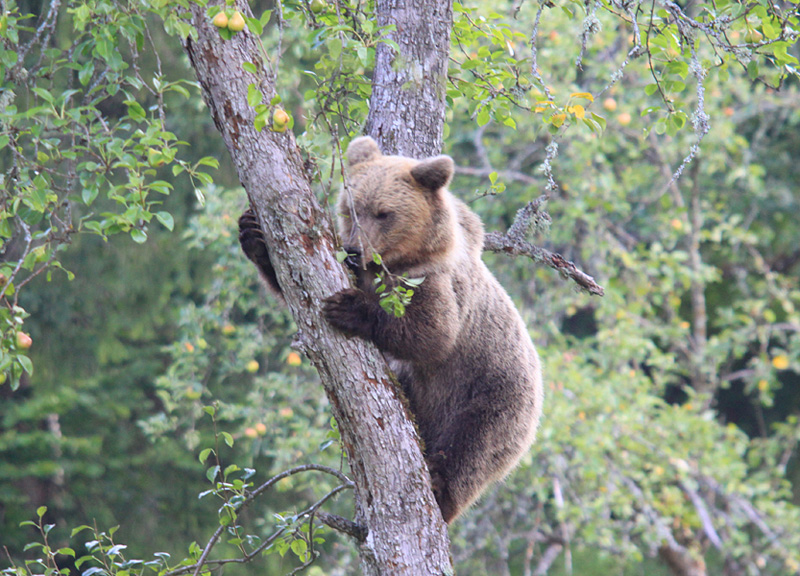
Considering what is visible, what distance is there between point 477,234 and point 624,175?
14.8ft

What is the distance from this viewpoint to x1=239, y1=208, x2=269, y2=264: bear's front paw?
10.9ft

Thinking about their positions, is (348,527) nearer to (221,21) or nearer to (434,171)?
(434,171)

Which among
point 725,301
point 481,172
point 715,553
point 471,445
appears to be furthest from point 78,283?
point 715,553

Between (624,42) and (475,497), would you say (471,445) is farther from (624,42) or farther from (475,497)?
(624,42)

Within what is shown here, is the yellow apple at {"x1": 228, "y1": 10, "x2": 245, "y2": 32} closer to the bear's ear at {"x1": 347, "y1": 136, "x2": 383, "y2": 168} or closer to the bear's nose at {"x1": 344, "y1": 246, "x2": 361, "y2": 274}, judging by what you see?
the bear's nose at {"x1": 344, "y1": 246, "x2": 361, "y2": 274}

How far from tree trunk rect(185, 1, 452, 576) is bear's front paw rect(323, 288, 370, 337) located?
0.11 feet

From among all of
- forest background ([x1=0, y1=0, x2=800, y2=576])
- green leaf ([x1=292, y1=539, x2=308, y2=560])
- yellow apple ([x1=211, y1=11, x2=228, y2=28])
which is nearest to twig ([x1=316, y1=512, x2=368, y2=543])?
forest background ([x1=0, y1=0, x2=800, y2=576])

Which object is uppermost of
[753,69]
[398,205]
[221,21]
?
[753,69]

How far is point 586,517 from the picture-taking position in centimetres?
726

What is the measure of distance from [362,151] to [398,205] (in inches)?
11.9

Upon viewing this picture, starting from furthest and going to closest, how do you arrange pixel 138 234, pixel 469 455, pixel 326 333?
pixel 469 455 → pixel 138 234 → pixel 326 333

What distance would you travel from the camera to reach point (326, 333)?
2.75 m

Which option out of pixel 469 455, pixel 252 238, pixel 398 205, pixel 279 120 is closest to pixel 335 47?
pixel 279 120

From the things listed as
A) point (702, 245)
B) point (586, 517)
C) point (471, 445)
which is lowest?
point (586, 517)
